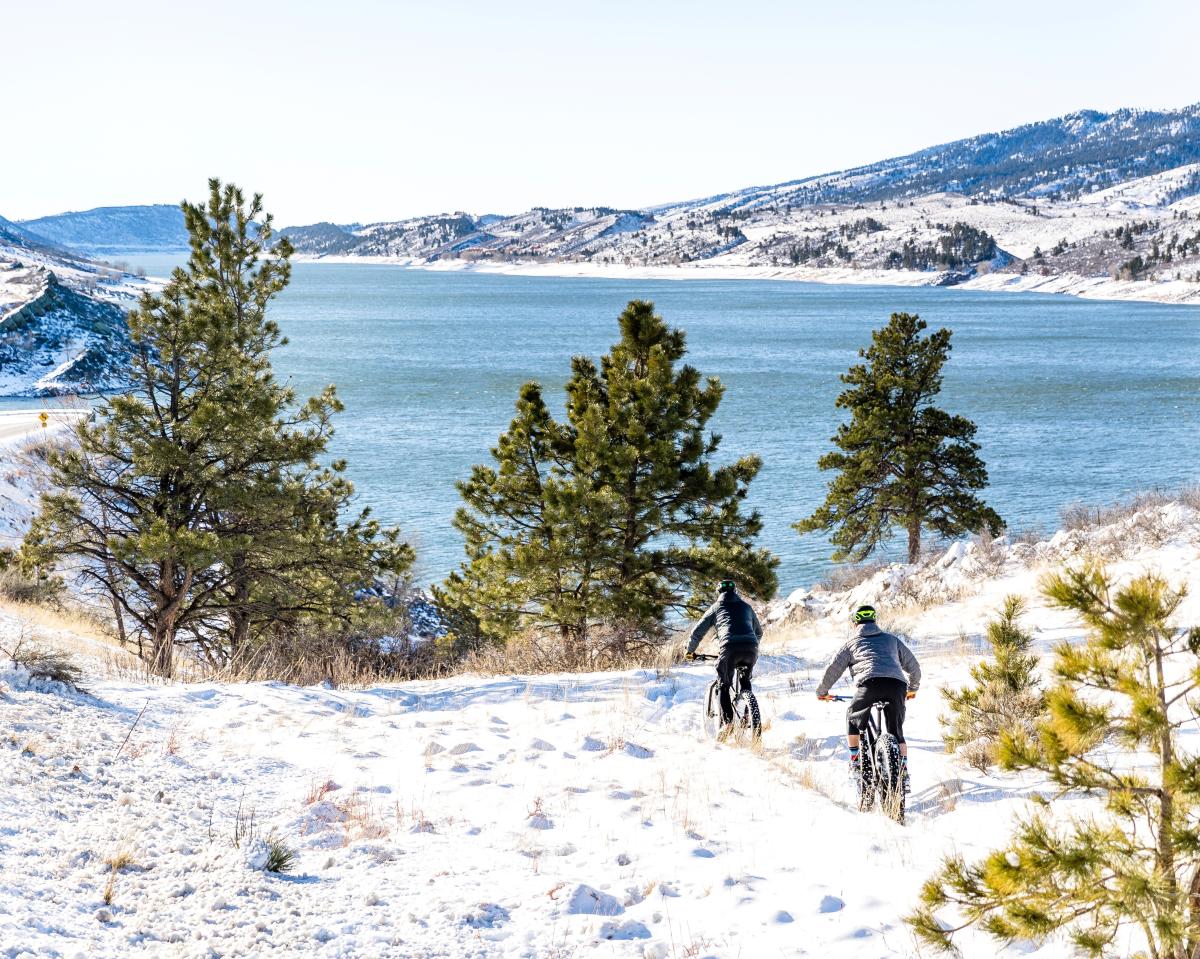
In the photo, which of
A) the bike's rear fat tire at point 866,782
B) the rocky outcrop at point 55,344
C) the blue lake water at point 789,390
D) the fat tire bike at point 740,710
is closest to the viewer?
the bike's rear fat tire at point 866,782

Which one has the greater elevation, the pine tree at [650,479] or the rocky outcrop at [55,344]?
the rocky outcrop at [55,344]

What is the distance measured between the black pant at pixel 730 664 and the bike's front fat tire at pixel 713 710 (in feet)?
0.34

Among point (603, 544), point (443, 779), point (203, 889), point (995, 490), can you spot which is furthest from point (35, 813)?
point (995, 490)

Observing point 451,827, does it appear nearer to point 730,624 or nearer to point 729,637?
point 729,637

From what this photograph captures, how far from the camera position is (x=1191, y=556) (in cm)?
1766

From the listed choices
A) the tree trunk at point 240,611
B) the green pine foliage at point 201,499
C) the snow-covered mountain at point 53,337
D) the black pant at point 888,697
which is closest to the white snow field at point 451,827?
the black pant at point 888,697

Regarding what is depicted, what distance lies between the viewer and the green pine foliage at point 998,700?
8.25m

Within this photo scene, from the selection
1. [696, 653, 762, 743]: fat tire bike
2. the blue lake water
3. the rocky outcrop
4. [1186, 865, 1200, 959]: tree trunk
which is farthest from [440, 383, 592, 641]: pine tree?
the rocky outcrop

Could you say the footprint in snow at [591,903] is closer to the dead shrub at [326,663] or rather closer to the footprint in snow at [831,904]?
the footprint in snow at [831,904]

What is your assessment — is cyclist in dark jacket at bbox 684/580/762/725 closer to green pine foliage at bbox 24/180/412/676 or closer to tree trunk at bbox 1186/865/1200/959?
tree trunk at bbox 1186/865/1200/959

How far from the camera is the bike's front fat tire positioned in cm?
1002

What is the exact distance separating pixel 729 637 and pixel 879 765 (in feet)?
8.14

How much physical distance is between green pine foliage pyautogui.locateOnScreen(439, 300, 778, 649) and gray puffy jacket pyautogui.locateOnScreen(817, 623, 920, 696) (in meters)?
9.60

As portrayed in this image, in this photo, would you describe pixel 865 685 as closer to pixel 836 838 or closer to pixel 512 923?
pixel 836 838
